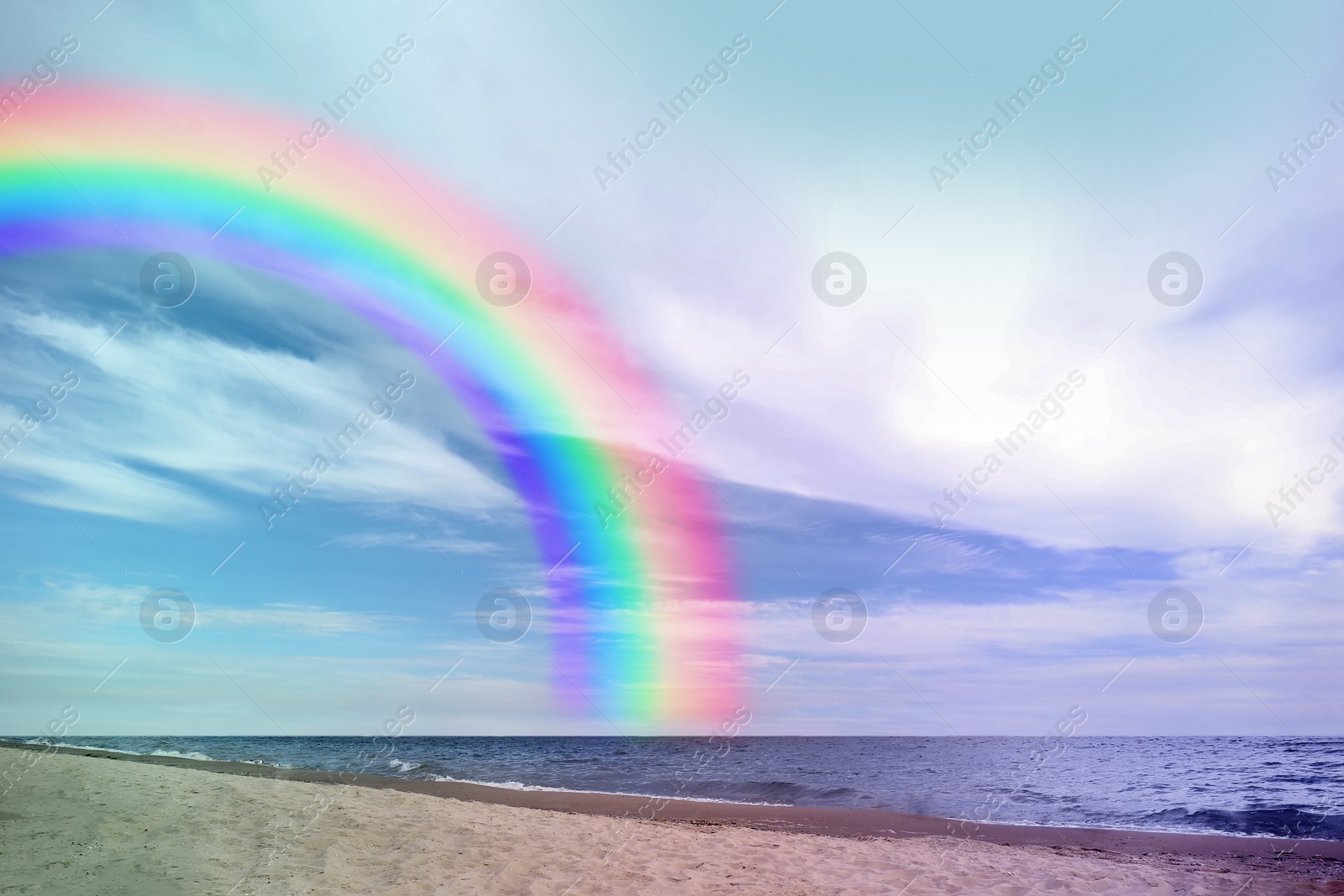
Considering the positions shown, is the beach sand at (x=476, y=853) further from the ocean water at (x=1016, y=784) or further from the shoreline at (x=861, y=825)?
the ocean water at (x=1016, y=784)

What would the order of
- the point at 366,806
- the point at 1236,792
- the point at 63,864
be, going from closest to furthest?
the point at 63,864, the point at 366,806, the point at 1236,792

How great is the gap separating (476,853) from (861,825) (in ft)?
33.5

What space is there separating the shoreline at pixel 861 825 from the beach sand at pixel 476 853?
0.17m

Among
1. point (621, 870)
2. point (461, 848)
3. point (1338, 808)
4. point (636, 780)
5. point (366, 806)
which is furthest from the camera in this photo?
point (636, 780)

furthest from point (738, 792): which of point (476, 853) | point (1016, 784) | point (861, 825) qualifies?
point (476, 853)

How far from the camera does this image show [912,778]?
3209 cm

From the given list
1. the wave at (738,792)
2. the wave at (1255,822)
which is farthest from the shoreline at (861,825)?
the wave at (1255,822)

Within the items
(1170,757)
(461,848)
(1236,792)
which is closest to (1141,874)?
(461,848)

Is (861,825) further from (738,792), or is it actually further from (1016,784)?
(1016,784)

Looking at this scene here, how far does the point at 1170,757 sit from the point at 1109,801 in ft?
103

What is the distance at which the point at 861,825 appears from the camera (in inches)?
704

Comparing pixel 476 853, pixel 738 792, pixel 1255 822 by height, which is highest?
pixel 738 792

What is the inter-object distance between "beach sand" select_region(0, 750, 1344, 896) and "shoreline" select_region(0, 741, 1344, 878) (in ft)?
0.57

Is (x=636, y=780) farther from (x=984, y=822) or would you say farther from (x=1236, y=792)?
(x=1236, y=792)
